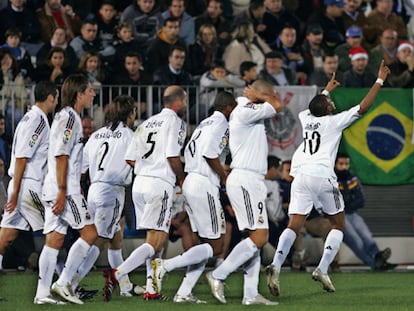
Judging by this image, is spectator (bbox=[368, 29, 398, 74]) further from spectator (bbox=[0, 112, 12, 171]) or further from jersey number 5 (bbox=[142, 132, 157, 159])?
jersey number 5 (bbox=[142, 132, 157, 159])

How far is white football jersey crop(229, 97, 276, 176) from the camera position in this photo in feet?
48.6

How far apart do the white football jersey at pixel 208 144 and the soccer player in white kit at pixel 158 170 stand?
0.25m

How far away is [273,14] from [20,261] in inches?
275

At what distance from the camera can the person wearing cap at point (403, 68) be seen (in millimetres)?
22984

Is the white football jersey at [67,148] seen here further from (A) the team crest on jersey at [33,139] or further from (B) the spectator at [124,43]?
(B) the spectator at [124,43]

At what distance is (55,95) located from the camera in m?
14.9

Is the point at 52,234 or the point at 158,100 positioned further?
the point at 158,100

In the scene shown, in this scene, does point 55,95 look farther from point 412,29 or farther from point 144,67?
point 412,29

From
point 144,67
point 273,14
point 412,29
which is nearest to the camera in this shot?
point 144,67

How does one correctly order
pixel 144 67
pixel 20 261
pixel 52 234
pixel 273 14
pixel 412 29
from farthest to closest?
pixel 412 29 < pixel 273 14 < pixel 144 67 < pixel 20 261 < pixel 52 234

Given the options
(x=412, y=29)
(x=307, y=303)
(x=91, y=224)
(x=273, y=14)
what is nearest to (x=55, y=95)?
(x=91, y=224)

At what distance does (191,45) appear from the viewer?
22891mm

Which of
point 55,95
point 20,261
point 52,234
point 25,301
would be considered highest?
point 55,95

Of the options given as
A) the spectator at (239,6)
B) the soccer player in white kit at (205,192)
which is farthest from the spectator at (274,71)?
the soccer player in white kit at (205,192)
